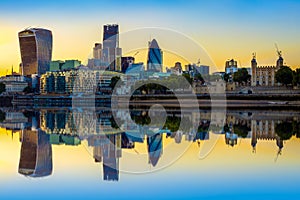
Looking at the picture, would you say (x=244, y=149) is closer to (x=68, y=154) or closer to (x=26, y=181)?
(x=68, y=154)

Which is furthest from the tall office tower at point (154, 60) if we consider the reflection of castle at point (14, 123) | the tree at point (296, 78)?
the reflection of castle at point (14, 123)

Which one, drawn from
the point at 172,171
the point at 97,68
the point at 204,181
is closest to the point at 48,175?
the point at 172,171

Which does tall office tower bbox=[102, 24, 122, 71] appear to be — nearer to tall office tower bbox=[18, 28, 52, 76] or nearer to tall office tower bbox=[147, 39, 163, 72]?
tall office tower bbox=[147, 39, 163, 72]

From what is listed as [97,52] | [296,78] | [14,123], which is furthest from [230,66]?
[14,123]

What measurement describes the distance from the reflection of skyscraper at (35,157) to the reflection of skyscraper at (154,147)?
110 inches

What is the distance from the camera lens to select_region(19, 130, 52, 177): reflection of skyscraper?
10.5m

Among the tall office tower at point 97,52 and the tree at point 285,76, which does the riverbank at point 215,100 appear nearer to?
the tree at point 285,76

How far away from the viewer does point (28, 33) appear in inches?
5531

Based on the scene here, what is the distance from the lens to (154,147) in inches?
606

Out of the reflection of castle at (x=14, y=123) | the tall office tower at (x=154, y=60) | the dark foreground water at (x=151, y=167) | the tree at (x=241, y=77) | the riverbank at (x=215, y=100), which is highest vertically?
the tall office tower at (x=154, y=60)

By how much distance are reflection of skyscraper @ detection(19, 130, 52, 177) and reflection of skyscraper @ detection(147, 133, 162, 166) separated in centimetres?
280

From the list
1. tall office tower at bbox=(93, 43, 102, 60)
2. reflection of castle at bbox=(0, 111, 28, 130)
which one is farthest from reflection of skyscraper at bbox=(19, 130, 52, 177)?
tall office tower at bbox=(93, 43, 102, 60)

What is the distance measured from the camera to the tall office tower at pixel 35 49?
140 meters

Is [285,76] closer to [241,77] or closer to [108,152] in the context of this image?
[241,77]
